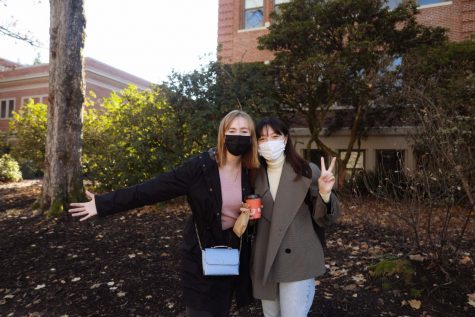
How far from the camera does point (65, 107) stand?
28.6 ft

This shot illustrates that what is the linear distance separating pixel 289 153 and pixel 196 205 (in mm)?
729

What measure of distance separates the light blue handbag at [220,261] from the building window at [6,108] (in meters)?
36.9

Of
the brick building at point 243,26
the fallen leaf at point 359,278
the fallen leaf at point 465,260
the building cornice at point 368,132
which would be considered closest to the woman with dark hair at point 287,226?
the fallen leaf at point 359,278

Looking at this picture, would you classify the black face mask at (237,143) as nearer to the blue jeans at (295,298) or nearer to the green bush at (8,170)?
the blue jeans at (295,298)

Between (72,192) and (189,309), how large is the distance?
731 cm

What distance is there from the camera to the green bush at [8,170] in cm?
1833

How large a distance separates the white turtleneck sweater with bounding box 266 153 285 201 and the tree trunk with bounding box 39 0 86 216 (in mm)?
7422

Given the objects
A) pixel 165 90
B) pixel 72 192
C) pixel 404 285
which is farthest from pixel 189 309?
pixel 165 90

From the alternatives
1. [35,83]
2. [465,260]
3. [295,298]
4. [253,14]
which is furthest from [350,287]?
[35,83]

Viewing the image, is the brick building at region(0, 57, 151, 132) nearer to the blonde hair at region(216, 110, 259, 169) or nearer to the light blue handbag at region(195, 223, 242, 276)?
the blonde hair at region(216, 110, 259, 169)

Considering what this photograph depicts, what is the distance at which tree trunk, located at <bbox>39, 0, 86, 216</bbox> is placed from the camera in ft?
28.5

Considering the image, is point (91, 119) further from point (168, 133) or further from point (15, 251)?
point (15, 251)

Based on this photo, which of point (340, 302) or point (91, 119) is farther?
point (91, 119)

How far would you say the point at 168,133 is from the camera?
373 inches
